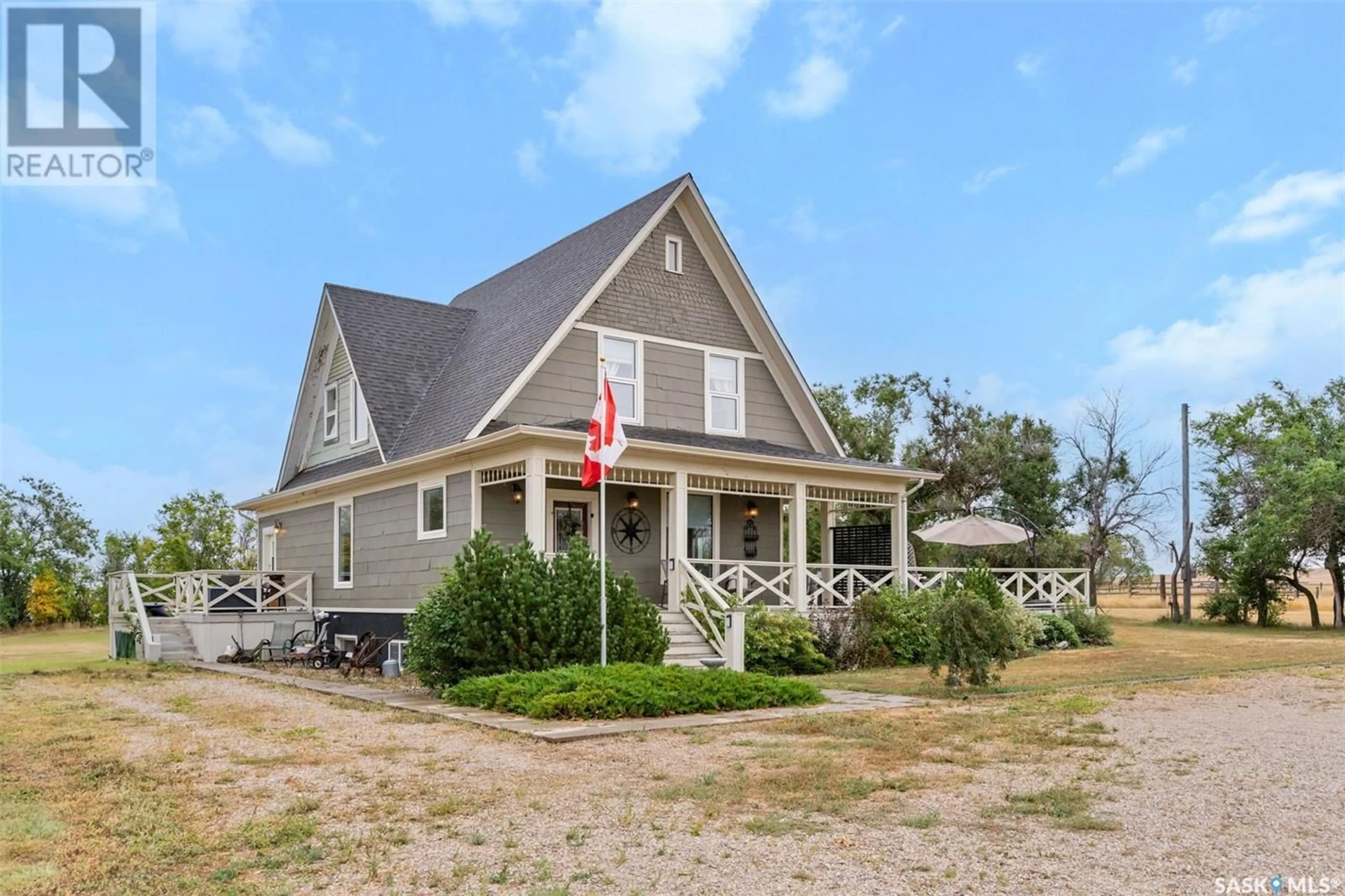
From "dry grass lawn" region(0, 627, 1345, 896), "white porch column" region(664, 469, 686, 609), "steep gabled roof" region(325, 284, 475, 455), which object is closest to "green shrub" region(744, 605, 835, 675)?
"white porch column" region(664, 469, 686, 609)

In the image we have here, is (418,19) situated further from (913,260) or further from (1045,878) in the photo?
(1045,878)

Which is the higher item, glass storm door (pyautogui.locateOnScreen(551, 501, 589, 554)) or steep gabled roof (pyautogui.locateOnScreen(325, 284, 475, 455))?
steep gabled roof (pyautogui.locateOnScreen(325, 284, 475, 455))

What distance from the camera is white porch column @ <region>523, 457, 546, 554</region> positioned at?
15.2 metres

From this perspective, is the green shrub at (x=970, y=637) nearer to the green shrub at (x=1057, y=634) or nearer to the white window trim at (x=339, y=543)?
the green shrub at (x=1057, y=634)

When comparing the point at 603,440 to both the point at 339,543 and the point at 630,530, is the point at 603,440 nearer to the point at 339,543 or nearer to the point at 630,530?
the point at 630,530

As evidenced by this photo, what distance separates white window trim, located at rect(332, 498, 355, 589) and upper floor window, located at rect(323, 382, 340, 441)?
158 cm

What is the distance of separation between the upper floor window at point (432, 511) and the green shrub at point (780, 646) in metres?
5.24

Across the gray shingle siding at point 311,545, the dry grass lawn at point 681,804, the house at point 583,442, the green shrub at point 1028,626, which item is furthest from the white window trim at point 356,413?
the green shrub at point 1028,626

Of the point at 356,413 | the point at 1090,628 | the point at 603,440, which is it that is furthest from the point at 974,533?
the point at 356,413

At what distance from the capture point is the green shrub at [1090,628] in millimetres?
21781

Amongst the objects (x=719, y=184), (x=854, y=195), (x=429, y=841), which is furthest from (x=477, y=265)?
(x=429, y=841)

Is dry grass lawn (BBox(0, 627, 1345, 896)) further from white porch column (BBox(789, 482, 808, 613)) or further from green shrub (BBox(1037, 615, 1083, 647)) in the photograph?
green shrub (BBox(1037, 615, 1083, 647))

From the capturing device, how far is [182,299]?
23.2m

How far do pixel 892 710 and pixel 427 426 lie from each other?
10.2 meters
